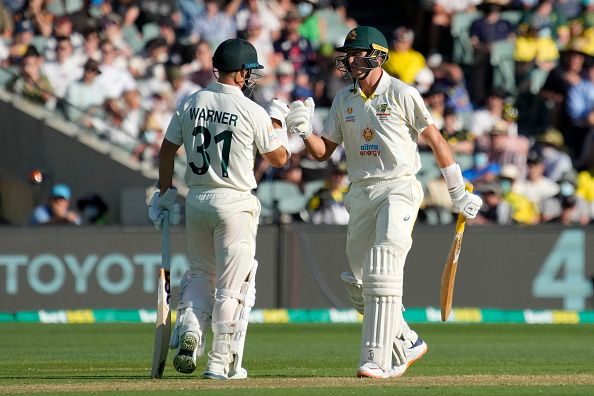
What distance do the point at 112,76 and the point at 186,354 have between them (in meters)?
8.94

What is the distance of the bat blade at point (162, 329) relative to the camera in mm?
7027

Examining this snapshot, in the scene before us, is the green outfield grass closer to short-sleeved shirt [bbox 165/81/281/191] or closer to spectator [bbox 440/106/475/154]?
short-sleeved shirt [bbox 165/81/281/191]

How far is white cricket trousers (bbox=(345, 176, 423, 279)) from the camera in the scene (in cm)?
701

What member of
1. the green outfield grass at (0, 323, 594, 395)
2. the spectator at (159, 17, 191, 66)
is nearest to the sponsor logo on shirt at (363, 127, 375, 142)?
the green outfield grass at (0, 323, 594, 395)

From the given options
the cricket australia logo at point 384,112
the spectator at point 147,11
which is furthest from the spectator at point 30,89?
the cricket australia logo at point 384,112

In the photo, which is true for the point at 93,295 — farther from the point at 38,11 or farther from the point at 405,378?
the point at 405,378

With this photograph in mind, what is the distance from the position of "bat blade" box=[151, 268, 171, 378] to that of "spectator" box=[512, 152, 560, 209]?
863 cm

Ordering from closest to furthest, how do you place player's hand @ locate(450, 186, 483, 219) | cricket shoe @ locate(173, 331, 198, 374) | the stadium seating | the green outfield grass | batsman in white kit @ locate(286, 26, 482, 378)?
the green outfield grass → cricket shoe @ locate(173, 331, 198, 374) → batsman in white kit @ locate(286, 26, 482, 378) → player's hand @ locate(450, 186, 483, 219) → the stadium seating

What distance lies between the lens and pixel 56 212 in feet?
43.1

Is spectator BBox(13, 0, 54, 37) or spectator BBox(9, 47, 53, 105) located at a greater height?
spectator BBox(13, 0, 54, 37)

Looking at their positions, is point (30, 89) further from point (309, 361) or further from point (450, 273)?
point (450, 273)

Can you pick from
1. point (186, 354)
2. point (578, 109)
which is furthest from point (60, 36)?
point (186, 354)

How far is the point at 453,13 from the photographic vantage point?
60.2 feet

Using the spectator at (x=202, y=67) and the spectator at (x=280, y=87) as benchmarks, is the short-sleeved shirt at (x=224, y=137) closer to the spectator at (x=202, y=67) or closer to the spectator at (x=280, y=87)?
the spectator at (x=280, y=87)
